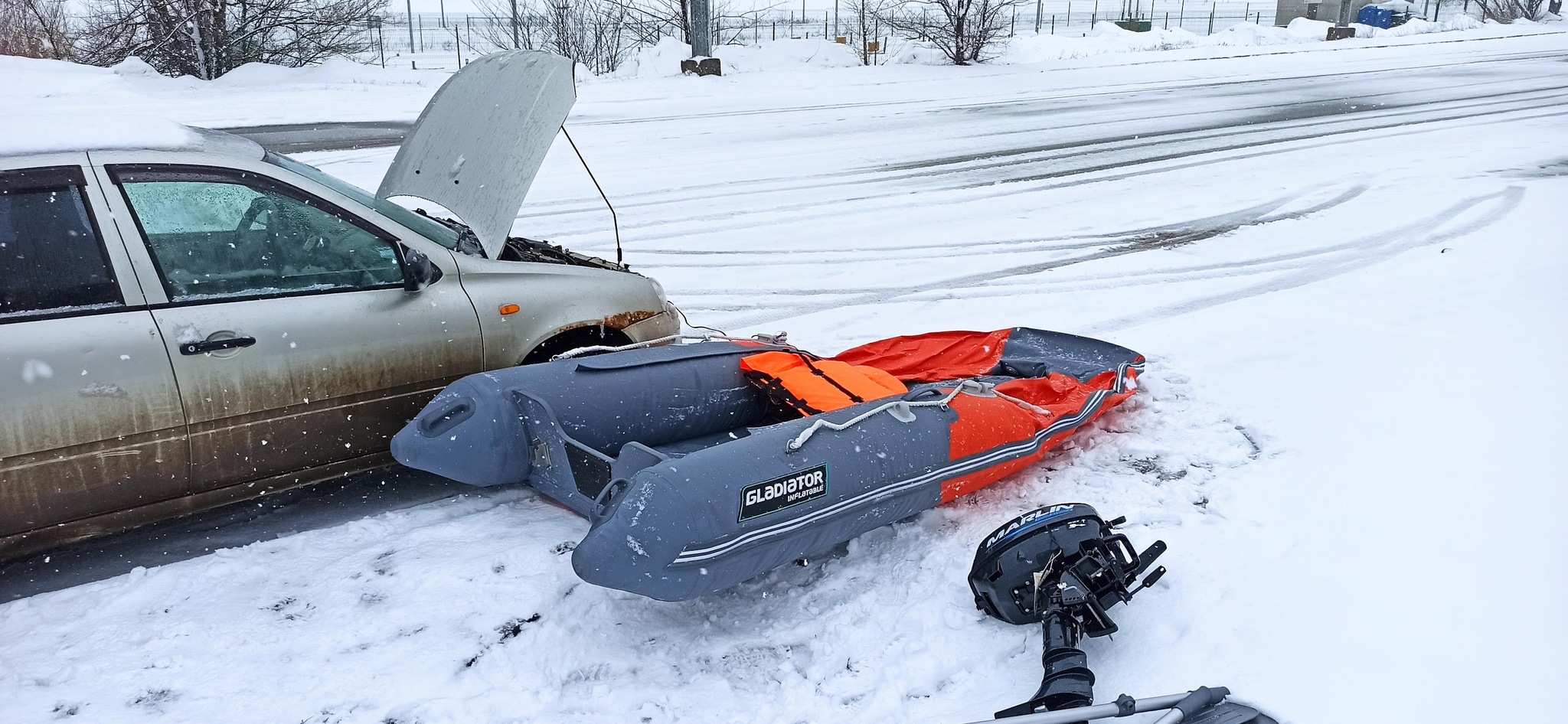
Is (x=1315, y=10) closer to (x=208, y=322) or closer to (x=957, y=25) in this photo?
(x=957, y=25)

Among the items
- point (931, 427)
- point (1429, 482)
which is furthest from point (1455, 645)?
point (931, 427)

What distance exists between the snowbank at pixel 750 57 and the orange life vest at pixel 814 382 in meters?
19.5

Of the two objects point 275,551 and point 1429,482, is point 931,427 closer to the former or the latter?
point 1429,482

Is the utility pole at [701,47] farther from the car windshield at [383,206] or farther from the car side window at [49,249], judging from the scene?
the car side window at [49,249]

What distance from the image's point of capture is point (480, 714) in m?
3.04

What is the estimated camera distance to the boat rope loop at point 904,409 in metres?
3.57

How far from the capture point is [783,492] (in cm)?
338

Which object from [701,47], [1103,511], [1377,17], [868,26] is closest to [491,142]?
[1103,511]

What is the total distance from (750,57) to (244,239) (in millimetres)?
21650

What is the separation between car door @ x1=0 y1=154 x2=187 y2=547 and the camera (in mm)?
3375

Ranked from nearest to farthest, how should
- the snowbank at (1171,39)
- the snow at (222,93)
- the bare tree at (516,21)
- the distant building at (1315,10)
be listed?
the snow at (222,93) < the snowbank at (1171,39) < the bare tree at (516,21) < the distant building at (1315,10)

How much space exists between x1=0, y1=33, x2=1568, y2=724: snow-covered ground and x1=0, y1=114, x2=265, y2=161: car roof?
1.55 m

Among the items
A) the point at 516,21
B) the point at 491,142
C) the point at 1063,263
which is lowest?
→ the point at 1063,263

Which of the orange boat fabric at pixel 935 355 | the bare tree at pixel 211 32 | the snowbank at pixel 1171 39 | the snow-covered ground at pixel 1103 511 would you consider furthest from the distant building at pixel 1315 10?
the orange boat fabric at pixel 935 355
